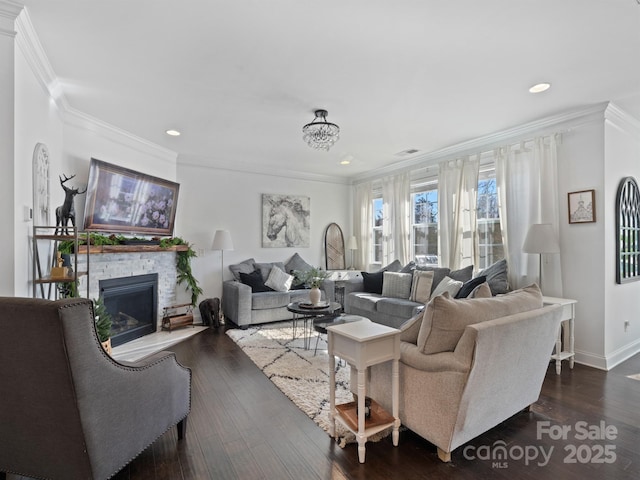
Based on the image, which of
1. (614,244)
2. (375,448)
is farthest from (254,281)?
(614,244)

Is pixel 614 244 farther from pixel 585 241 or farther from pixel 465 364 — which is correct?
pixel 465 364

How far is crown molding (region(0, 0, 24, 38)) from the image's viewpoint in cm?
197

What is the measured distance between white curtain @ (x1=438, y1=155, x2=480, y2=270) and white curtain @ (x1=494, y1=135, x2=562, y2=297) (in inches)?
16.3

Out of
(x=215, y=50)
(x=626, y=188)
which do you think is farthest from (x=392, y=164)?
(x=215, y=50)

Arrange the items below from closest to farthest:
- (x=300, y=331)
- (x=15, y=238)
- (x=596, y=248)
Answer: (x=15, y=238) < (x=596, y=248) < (x=300, y=331)

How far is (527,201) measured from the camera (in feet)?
13.0

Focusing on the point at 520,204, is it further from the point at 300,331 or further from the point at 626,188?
the point at 300,331

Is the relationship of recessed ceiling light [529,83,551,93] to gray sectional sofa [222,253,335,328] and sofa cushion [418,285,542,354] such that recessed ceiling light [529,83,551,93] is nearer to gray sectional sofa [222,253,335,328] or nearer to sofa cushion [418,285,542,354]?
sofa cushion [418,285,542,354]

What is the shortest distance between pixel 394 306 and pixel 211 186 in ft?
11.6

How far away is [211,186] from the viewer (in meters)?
5.54

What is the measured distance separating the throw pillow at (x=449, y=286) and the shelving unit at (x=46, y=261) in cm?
362

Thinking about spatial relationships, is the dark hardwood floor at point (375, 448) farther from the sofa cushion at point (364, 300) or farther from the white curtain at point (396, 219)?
the white curtain at point (396, 219)

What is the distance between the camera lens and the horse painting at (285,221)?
6.03 m

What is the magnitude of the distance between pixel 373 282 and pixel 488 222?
Answer: 190 cm
